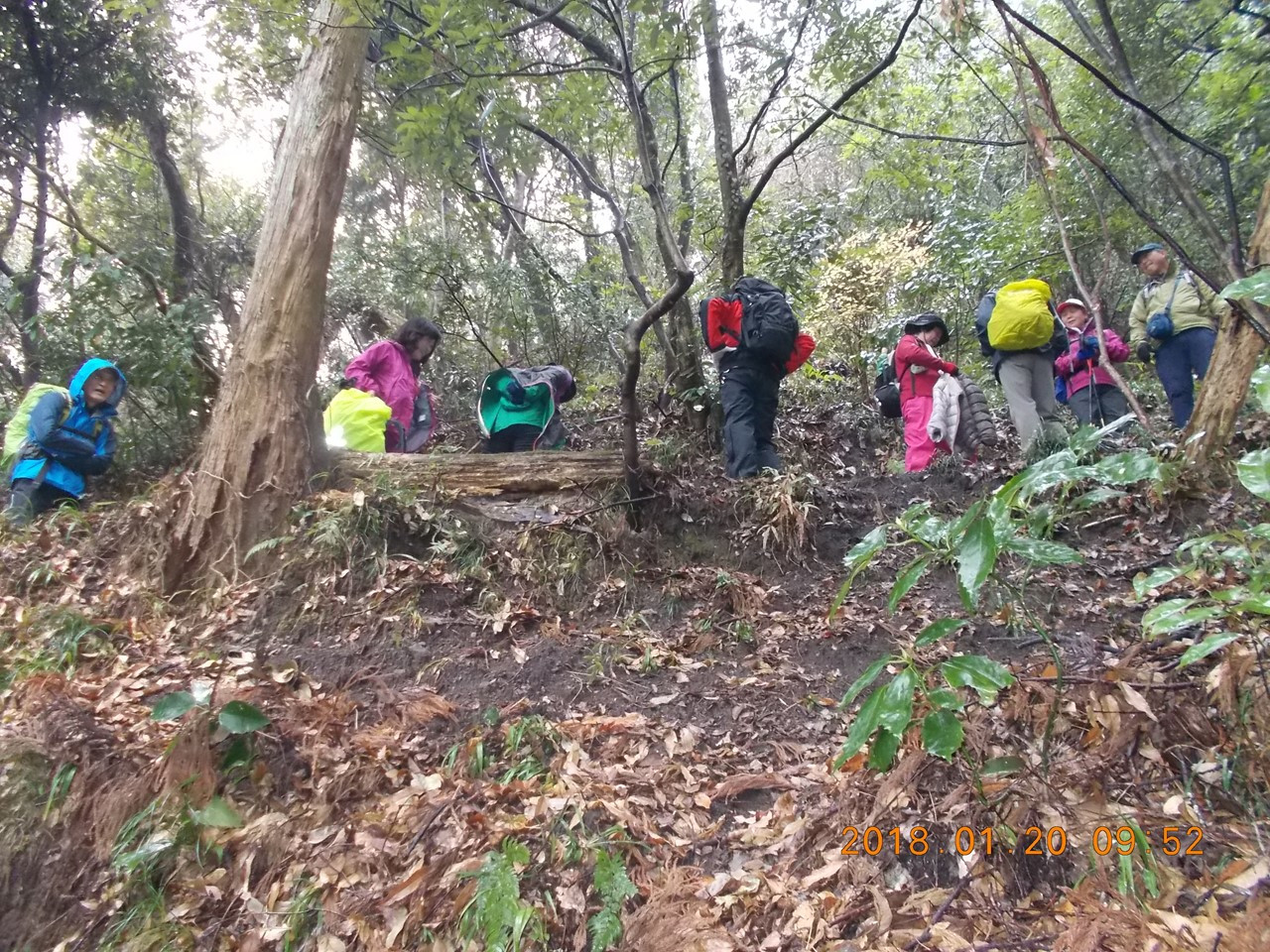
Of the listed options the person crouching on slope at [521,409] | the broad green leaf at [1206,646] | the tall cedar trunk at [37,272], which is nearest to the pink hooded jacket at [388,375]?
the person crouching on slope at [521,409]

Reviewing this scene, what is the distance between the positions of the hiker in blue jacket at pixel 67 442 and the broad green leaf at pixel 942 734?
6.11 meters

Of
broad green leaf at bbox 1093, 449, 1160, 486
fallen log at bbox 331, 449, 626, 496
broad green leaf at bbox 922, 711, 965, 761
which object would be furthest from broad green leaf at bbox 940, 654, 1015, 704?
fallen log at bbox 331, 449, 626, 496

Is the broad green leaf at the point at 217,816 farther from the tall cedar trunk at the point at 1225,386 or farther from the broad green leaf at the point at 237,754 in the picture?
the tall cedar trunk at the point at 1225,386

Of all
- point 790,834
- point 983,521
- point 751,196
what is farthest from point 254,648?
point 751,196

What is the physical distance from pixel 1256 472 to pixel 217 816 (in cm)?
383

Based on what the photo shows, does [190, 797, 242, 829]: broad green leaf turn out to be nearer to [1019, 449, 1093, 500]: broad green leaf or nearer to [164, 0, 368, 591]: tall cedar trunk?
[164, 0, 368, 591]: tall cedar trunk

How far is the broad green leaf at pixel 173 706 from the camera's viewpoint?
2990mm

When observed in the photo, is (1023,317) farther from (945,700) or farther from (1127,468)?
(945,700)

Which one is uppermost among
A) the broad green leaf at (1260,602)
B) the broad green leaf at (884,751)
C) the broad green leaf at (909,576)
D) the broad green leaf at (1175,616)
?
the broad green leaf at (909,576)

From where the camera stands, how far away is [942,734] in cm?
185

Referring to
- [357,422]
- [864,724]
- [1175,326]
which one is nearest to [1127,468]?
[864,724]

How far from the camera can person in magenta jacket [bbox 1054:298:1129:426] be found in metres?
5.90
